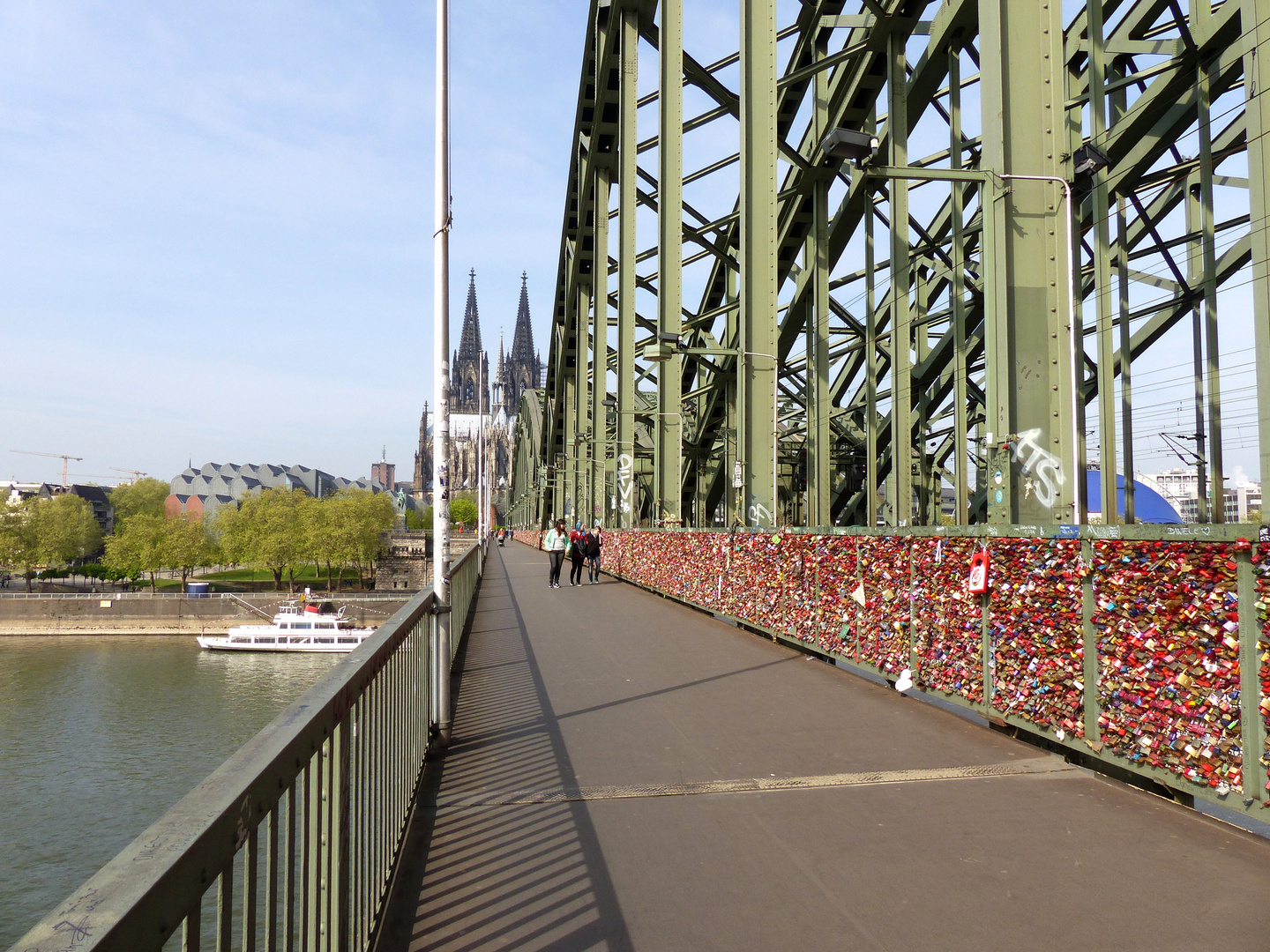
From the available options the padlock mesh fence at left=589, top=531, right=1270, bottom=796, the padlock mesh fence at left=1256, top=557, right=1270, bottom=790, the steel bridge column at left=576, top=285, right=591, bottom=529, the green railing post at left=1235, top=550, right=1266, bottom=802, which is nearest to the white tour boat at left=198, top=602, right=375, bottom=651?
the steel bridge column at left=576, top=285, right=591, bottom=529

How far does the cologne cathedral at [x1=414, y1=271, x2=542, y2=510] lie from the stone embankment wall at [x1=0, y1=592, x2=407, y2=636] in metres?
90.2

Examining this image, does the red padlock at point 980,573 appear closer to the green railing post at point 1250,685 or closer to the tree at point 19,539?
the green railing post at point 1250,685

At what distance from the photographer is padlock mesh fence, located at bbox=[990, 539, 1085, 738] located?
4.81 meters

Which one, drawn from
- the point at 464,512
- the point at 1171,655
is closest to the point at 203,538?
the point at 464,512

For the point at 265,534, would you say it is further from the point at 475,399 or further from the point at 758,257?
the point at 475,399

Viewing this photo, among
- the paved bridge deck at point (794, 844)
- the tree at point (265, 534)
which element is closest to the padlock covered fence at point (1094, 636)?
the paved bridge deck at point (794, 844)

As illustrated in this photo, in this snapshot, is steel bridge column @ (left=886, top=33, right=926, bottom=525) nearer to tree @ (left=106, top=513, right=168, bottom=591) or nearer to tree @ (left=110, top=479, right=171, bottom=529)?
tree @ (left=106, top=513, right=168, bottom=591)

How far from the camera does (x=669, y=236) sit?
66.5 feet

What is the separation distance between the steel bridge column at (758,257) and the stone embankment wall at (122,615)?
4611cm

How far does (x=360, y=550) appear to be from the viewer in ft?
260

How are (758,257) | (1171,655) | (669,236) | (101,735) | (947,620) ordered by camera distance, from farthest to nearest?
(101,735)
(669,236)
(758,257)
(947,620)
(1171,655)

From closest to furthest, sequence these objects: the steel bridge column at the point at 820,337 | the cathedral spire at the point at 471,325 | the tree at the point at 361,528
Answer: the steel bridge column at the point at 820,337, the tree at the point at 361,528, the cathedral spire at the point at 471,325

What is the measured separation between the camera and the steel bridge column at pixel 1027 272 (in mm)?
7117

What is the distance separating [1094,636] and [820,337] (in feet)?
36.3
